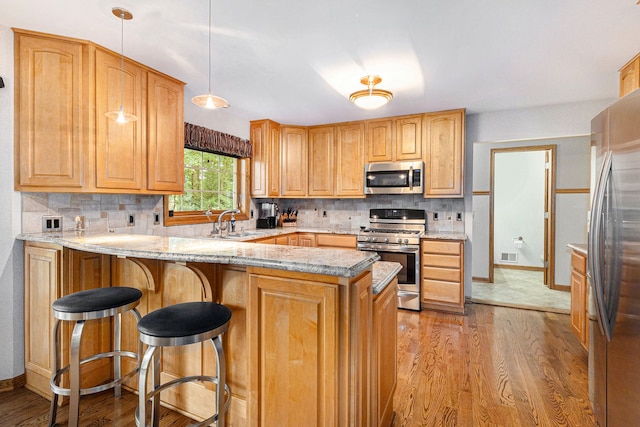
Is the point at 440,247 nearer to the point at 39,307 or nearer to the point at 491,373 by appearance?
the point at 491,373

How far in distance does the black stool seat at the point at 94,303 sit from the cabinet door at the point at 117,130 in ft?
3.13

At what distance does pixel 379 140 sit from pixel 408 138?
1.28 ft

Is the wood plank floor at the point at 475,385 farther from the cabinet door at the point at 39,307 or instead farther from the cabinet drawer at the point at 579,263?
the cabinet drawer at the point at 579,263

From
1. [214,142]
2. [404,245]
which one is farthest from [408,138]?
[214,142]

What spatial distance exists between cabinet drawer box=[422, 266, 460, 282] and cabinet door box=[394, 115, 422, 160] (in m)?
1.43

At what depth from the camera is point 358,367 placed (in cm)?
127

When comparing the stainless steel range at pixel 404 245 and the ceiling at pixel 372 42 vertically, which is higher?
the ceiling at pixel 372 42

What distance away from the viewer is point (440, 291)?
381cm

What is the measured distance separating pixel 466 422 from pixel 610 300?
1034mm

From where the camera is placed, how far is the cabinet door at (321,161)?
15.3ft

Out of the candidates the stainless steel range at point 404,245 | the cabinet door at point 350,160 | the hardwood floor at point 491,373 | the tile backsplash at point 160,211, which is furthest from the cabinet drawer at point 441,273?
the cabinet door at point 350,160

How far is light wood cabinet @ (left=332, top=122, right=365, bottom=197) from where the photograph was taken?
4.46 m

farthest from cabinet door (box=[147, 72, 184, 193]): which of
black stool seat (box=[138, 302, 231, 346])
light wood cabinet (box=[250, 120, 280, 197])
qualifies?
black stool seat (box=[138, 302, 231, 346])

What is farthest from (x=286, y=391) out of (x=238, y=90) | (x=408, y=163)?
(x=408, y=163)
